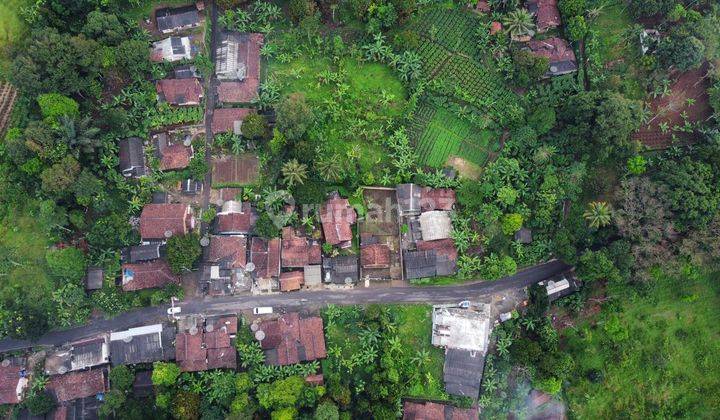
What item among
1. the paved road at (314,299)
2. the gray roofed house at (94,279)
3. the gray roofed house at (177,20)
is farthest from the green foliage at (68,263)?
the gray roofed house at (177,20)

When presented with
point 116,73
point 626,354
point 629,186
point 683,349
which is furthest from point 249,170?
point 683,349

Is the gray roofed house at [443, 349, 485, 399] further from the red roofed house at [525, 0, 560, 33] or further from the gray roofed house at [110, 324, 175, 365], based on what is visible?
the red roofed house at [525, 0, 560, 33]

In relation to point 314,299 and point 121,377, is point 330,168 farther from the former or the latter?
point 121,377

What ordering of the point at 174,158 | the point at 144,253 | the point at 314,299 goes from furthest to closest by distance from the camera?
1. the point at 174,158
2. the point at 314,299
3. the point at 144,253

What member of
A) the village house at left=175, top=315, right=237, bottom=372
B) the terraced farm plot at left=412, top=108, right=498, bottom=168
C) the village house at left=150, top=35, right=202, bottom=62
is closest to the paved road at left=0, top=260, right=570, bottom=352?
the village house at left=175, top=315, right=237, bottom=372

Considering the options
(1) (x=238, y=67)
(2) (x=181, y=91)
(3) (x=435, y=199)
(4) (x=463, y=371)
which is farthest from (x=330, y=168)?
Answer: (4) (x=463, y=371)
